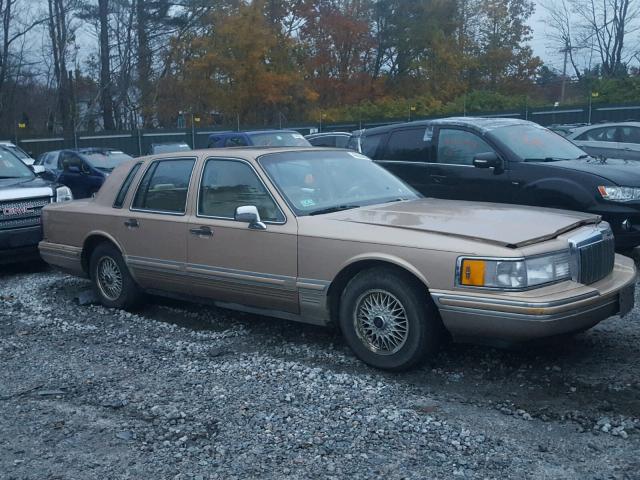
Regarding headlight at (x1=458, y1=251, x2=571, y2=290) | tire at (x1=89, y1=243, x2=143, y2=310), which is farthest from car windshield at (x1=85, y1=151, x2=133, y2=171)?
headlight at (x1=458, y1=251, x2=571, y2=290)

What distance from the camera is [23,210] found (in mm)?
9344

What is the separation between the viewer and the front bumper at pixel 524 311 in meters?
4.52

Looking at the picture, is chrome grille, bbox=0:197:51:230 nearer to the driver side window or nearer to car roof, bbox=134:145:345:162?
car roof, bbox=134:145:345:162

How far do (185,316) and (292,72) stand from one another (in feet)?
113

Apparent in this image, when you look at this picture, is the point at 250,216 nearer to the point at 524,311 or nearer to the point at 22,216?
the point at 524,311

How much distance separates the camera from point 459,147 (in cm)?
898

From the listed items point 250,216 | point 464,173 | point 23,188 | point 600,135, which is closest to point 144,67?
point 600,135

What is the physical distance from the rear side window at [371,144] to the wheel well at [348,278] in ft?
15.5

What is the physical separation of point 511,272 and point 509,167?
13.2 ft

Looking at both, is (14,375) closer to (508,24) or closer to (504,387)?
(504,387)

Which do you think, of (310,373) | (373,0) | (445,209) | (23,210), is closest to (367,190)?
(445,209)

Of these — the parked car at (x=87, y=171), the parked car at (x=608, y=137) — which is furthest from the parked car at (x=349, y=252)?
the parked car at (x=87, y=171)

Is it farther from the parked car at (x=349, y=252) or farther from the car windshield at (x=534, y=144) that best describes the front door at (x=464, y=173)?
the parked car at (x=349, y=252)

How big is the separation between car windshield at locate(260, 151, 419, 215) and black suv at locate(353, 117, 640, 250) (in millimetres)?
2240
